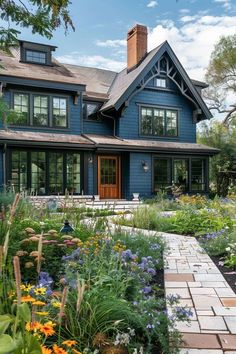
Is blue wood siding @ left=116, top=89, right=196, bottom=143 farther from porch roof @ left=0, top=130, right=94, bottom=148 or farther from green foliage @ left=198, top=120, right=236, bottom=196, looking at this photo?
A: porch roof @ left=0, top=130, right=94, bottom=148

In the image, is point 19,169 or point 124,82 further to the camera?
point 124,82

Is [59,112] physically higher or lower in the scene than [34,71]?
lower

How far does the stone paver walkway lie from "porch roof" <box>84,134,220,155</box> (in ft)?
31.3

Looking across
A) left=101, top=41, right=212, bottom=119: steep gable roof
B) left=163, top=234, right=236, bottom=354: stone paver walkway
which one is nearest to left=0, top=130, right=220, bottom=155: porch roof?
left=101, top=41, right=212, bottom=119: steep gable roof

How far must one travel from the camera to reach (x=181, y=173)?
17.4m

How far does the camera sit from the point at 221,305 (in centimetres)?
321

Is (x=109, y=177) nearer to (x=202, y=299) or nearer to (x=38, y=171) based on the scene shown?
(x=38, y=171)

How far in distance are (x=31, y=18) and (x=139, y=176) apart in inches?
430

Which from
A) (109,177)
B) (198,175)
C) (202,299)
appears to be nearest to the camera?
(202,299)

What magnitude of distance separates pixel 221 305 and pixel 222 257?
1878mm

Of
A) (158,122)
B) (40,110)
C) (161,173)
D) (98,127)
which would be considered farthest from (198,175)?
(40,110)

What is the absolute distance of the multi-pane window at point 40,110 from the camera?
1478cm

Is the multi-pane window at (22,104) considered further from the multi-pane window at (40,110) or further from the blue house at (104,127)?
the multi-pane window at (40,110)

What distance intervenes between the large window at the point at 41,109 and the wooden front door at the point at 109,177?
2.48m
